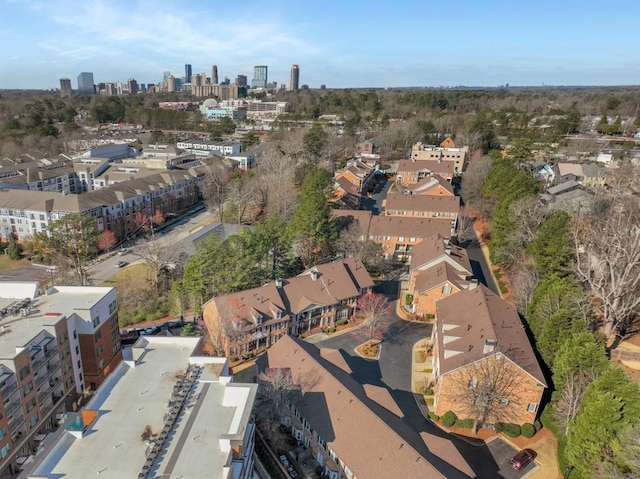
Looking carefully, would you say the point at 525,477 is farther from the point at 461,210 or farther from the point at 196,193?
the point at 196,193

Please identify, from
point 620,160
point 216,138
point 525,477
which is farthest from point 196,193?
point 620,160

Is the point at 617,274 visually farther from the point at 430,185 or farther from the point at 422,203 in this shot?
the point at 430,185

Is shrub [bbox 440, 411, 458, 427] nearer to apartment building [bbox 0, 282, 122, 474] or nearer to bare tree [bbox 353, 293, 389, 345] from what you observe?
bare tree [bbox 353, 293, 389, 345]

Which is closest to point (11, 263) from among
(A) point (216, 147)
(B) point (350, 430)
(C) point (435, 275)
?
(B) point (350, 430)

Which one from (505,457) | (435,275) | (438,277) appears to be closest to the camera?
(505,457)

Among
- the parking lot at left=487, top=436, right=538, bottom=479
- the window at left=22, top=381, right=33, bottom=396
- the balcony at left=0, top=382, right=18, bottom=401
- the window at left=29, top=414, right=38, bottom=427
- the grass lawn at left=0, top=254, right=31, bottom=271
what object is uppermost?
the balcony at left=0, top=382, right=18, bottom=401

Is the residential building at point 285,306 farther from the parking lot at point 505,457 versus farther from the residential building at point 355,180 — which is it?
the residential building at point 355,180

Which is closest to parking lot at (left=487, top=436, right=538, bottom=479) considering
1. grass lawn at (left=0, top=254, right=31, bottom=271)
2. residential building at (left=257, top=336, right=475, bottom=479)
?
residential building at (left=257, top=336, right=475, bottom=479)
